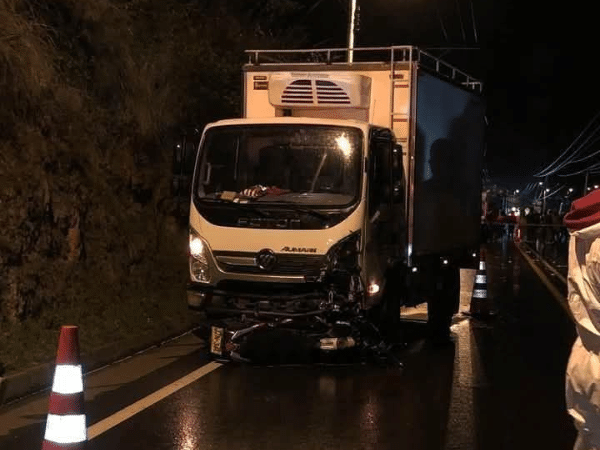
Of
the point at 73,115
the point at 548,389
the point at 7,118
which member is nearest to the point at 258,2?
the point at 73,115

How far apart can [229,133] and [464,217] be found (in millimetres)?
4561

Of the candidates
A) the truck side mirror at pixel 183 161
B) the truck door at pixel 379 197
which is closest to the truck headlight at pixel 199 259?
the truck side mirror at pixel 183 161

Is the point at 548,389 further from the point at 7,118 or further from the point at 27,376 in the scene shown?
the point at 7,118

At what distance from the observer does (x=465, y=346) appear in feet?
34.8

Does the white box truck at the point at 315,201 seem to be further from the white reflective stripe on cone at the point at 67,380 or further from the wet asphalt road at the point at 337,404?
the white reflective stripe on cone at the point at 67,380

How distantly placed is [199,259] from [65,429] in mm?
4287

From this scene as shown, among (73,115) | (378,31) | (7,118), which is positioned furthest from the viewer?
(378,31)

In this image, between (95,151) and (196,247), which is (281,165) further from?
(95,151)

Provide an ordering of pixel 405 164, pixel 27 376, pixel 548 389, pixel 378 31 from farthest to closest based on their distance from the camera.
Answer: pixel 378 31, pixel 405 164, pixel 548 389, pixel 27 376

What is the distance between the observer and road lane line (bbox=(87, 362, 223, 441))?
250 inches

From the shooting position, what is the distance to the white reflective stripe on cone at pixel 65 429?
14.5 ft

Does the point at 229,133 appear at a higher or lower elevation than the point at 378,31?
lower

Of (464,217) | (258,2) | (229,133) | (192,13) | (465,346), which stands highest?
(258,2)

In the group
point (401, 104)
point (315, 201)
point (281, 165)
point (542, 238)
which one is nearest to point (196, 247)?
point (281, 165)
